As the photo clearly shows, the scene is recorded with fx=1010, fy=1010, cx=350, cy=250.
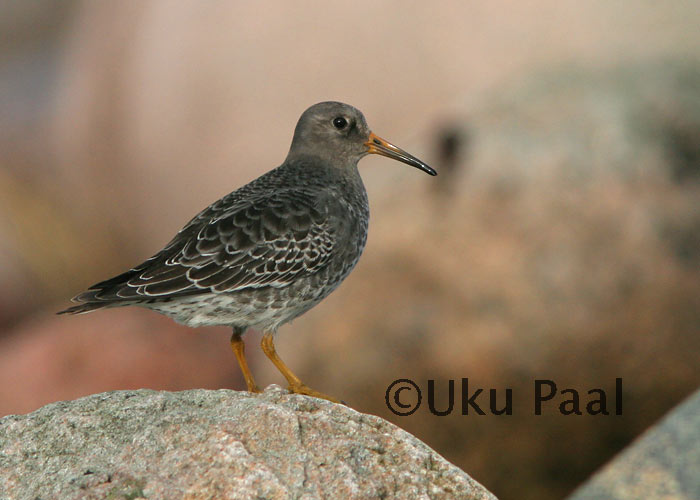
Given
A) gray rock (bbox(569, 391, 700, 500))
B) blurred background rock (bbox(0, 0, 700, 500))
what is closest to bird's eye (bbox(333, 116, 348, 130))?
blurred background rock (bbox(0, 0, 700, 500))

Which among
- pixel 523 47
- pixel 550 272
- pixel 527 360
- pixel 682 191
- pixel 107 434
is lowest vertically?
pixel 107 434

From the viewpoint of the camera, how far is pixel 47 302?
13562 mm

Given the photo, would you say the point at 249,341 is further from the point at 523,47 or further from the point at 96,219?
the point at 523,47

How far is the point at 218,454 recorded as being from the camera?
15.6 feet

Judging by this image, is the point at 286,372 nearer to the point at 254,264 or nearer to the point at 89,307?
the point at 254,264

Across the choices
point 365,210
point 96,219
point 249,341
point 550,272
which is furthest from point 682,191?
point 96,219

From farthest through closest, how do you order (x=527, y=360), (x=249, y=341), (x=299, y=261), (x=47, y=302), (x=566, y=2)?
1. (x=47, y=302)
2. (x=249, y=341)
3. (x=566, y=2)
4. (x=527, y=360)
5. (x=299, y=261)

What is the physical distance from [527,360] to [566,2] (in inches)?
166

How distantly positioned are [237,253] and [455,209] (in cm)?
315

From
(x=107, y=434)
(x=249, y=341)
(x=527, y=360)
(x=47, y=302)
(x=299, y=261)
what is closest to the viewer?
(x=107, y=434)

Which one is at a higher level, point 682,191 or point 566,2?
point 566,2

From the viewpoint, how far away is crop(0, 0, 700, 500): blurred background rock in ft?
29.3

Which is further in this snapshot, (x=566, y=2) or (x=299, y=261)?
(x=566, y=2)
